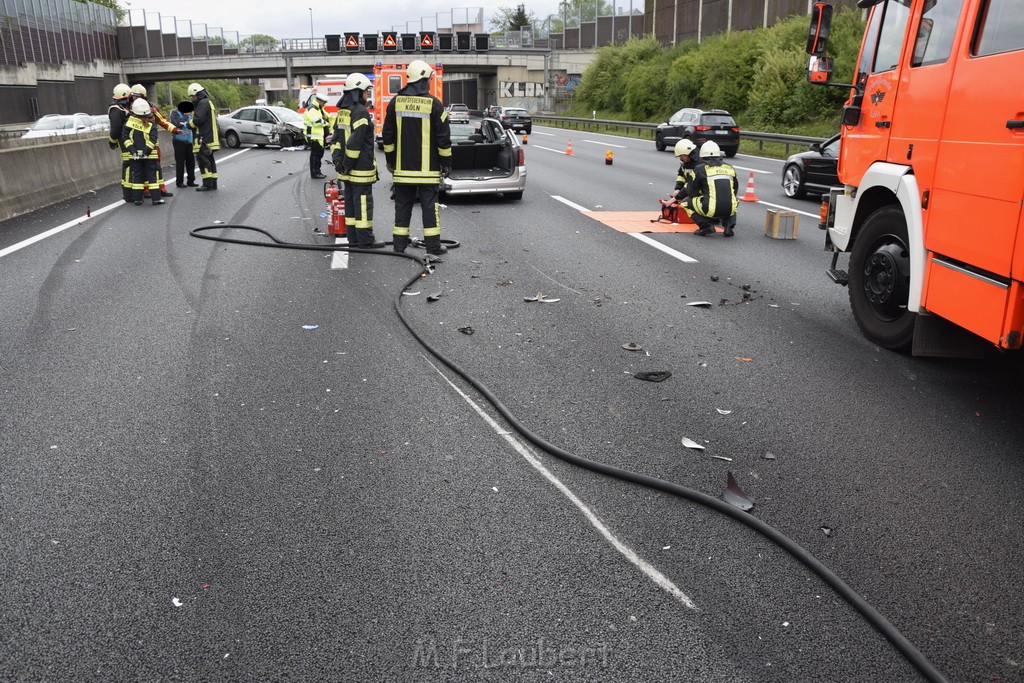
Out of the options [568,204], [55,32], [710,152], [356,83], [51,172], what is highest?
[55,32]

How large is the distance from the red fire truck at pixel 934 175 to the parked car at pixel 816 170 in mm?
9121

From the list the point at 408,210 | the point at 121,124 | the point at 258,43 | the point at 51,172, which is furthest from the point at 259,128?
the point at 258,43

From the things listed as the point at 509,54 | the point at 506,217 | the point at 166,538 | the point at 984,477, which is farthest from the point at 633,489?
the point at 509,54

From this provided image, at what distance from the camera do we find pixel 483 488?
14.3 ft

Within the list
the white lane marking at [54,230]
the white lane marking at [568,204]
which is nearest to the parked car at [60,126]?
the white lane marking at [54,230]

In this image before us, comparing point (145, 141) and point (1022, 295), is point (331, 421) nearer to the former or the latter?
point (1022, 295)

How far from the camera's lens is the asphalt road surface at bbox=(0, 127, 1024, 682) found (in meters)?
3.13

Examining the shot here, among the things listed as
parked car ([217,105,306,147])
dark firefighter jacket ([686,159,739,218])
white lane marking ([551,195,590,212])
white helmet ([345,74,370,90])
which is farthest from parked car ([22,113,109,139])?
dark firefighter jacket ([686,159,739,218])

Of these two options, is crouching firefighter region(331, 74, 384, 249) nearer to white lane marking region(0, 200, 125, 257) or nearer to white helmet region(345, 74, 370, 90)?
white helmet region(345, 74, 370, 90)

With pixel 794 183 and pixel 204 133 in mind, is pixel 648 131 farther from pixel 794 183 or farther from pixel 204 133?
pixel 204 133

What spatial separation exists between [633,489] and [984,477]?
1.81 m

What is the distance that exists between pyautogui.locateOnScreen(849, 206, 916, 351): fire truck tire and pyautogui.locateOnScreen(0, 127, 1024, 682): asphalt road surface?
191 millimetres

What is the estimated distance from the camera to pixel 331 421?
5215 millimetres

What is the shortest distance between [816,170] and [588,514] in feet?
45.3
